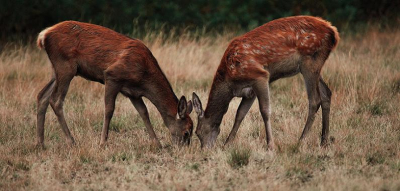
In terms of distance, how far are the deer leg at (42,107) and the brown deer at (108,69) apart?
0.04 feet

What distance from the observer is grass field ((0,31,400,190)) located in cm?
652

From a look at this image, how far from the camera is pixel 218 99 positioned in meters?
8.19

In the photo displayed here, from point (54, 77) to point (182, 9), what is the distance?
9.58m

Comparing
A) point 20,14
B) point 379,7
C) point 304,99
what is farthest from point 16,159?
point 379,7

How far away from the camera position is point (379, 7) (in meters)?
19.9

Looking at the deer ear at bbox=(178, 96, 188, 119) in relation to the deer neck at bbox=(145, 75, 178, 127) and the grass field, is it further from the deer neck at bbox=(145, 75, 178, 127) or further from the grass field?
the grass field

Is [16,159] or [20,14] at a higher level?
[16,159]

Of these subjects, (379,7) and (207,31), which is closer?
(207,31)

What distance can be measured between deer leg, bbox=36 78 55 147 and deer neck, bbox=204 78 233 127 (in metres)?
2.21

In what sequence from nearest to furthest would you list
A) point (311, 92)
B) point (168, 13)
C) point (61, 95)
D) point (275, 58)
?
point (275, 58) < point (311, 92) < point (61, 95) < point (168, 13)

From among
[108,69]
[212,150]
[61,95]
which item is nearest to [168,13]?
[61,95]

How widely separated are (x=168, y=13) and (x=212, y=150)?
10.3 meters

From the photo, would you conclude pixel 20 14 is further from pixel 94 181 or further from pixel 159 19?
pixel 94 181

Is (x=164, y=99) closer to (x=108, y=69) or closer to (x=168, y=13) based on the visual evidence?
(x=108, y=69)
